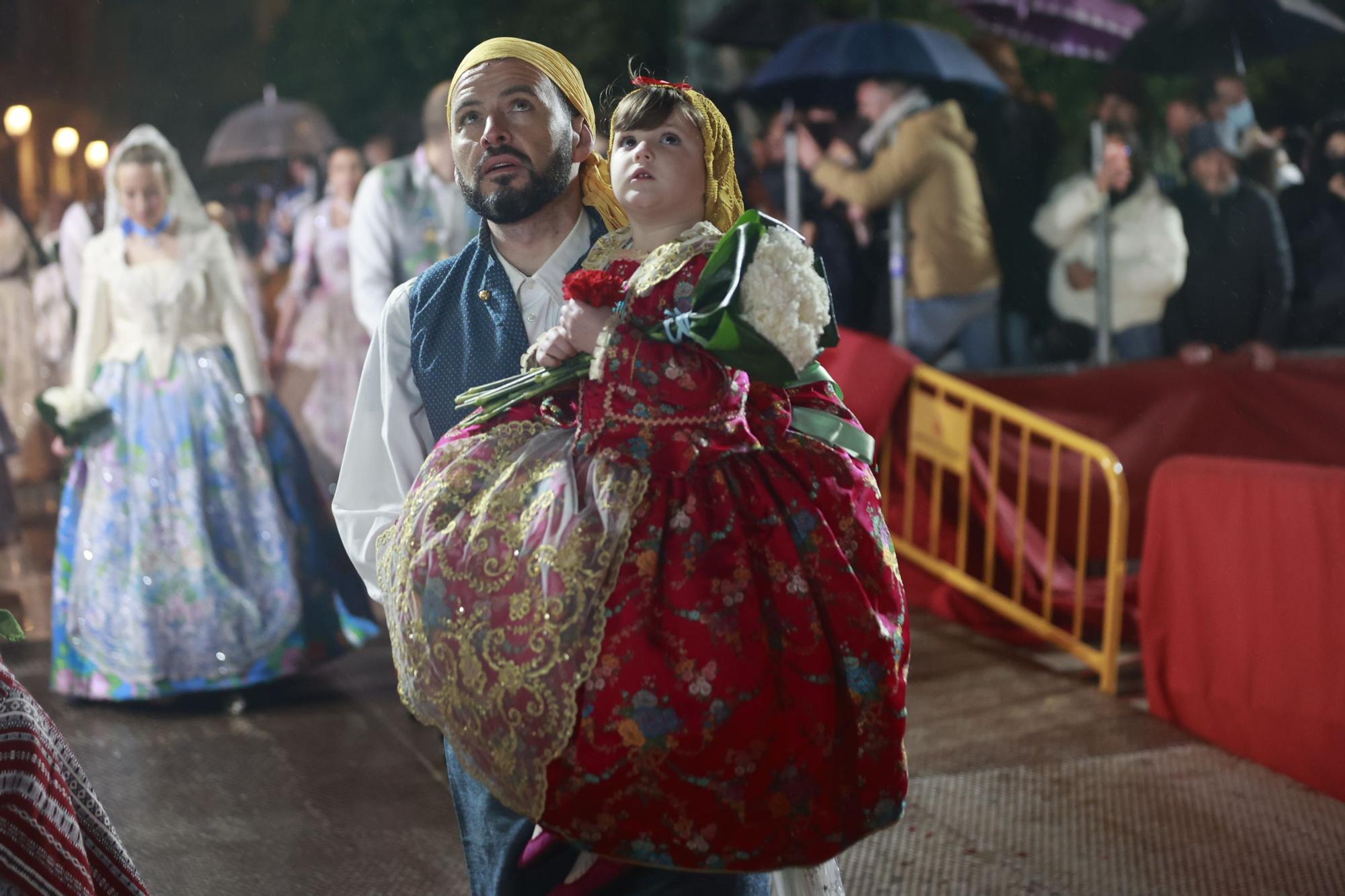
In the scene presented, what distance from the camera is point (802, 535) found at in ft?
5.71

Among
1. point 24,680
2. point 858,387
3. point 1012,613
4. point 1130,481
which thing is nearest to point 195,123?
point 24,680

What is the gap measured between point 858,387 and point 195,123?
117 inches

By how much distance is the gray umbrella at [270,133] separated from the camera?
18.8ft

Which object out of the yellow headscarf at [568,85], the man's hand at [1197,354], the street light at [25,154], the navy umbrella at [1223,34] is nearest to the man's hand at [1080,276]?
the man's hand at [1197,354]

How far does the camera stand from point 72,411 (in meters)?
4.57

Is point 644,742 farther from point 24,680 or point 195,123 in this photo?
point 195,123

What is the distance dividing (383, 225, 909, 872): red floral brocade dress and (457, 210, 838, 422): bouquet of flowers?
8 cm

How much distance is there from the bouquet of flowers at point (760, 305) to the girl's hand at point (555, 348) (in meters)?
0.13

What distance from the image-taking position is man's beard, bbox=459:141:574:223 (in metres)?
2.04

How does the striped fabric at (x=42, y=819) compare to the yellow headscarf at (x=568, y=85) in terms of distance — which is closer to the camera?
the striped fabric at (x=42, y=819)

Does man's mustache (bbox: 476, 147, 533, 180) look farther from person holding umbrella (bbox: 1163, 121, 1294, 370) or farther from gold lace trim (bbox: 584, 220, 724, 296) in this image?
person holding umbrella (bbox: 1163, 121, 1294, 370)

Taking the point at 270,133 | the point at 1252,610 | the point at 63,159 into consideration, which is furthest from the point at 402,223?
the point at 1252,610

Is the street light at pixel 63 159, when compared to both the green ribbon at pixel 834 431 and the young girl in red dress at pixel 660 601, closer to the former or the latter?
the young girl in red dress at pixel 660 601

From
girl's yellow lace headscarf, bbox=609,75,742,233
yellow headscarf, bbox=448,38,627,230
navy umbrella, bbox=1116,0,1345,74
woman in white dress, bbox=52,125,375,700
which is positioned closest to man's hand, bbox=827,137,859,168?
navy umbrella, bbox=1116,0,1345,74
